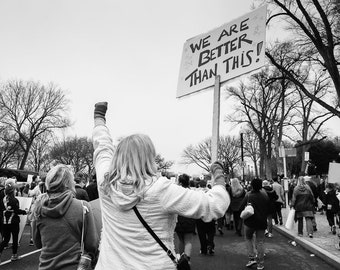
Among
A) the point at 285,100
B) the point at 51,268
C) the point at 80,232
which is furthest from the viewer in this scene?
the point at 285,100

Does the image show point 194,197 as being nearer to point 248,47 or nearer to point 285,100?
point 248,47

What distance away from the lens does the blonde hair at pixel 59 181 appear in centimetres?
313

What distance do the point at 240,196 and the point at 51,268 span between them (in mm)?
10316

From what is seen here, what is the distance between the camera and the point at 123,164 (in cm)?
192

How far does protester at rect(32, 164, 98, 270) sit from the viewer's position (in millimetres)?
2918

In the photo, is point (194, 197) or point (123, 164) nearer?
point (194, 197)

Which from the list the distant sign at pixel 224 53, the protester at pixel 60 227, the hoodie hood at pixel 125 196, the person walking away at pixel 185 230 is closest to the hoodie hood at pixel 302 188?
the person walking away at pixel 185 230

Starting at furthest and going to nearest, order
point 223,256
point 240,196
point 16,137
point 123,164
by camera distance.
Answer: point 16,137, point 240,196, point 223,256, point 123,164

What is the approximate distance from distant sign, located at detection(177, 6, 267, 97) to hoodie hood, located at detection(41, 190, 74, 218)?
4.79 feet

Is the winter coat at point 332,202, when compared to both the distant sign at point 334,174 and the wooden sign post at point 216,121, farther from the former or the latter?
the wooden sign post at point 216,121

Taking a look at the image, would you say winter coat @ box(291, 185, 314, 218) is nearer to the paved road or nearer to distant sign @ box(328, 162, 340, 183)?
distant sign @ box(328, 162, 340, 183)

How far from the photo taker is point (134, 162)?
190 centimetres

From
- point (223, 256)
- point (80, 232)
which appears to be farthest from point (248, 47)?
point (223, 256)

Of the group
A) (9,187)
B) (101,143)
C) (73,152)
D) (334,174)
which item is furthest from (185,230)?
(73,152)
